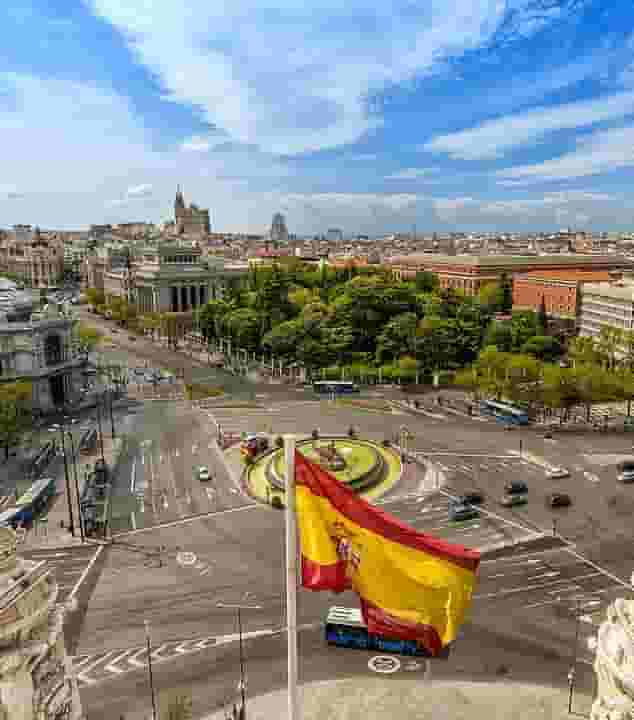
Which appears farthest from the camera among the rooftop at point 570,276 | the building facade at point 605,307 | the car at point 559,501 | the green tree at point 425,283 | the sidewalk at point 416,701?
the green tree at point 425,283

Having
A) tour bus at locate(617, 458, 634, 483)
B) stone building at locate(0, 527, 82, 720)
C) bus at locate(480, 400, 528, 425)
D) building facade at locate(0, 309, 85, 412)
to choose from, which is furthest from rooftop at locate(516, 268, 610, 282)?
stone building at locate(0, 527, 82, 720)

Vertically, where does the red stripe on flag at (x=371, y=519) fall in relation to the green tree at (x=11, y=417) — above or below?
above

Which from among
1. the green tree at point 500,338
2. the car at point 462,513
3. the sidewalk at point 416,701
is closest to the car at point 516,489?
the car at point 462,513

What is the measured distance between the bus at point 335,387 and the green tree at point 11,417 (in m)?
33.1

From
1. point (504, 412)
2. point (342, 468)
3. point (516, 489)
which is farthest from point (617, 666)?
point (504, 412)

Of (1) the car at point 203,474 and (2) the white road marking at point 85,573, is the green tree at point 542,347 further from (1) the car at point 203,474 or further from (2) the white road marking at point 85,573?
(2) the white road marking at point 85,573

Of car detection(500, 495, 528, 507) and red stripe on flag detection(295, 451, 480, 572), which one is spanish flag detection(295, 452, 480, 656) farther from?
car detection(500, 495, 528, 507)

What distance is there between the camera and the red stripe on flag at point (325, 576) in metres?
11.6

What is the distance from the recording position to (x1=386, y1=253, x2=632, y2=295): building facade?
13000 cm

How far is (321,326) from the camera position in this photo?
270 ft

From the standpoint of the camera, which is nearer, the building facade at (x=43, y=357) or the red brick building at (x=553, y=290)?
the building facade at (x=43, y=357)

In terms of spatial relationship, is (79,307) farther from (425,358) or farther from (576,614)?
(576,614)

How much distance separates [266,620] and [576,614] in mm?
14382

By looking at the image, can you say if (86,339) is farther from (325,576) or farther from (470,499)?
(325,576)
